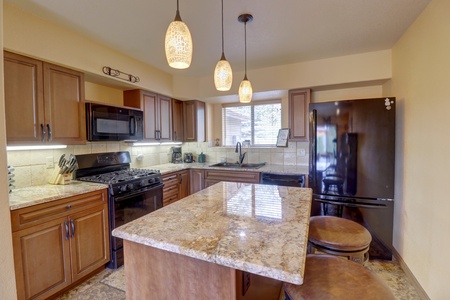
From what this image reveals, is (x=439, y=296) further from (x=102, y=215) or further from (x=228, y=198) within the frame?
(x=102, y=215)

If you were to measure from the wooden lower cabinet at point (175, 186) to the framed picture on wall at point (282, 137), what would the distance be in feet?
5.26

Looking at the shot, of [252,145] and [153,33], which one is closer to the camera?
[153,33]

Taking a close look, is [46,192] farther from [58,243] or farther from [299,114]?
[299,114]

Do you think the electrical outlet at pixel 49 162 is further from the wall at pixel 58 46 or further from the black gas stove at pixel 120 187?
the wall at pixel 58 46

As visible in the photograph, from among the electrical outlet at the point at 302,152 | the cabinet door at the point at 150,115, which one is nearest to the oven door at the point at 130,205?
the cabinet door at the point at 150,115

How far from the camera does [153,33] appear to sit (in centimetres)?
225

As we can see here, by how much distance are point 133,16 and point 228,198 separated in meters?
1.80

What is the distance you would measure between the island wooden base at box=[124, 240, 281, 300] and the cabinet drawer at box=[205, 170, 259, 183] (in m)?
2.02

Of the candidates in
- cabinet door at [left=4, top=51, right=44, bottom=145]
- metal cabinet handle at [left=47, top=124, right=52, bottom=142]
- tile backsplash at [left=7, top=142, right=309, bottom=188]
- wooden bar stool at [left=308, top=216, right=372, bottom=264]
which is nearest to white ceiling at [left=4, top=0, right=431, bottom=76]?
cabinet door at [left=4, top=51, right=44, bottom=145]

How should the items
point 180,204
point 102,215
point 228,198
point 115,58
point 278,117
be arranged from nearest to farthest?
point 180,204
point 228,198
point 102,215
point 115,58
point 278,117

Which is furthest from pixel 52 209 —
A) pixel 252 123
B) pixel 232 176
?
pixel 252 123

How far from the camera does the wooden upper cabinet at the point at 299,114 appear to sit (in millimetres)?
3133

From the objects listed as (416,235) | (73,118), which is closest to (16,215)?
(73,118)

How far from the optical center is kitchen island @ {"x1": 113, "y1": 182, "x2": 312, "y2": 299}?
Answer: 2.62 feet
